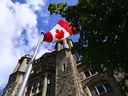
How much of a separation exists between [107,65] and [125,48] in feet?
5.64

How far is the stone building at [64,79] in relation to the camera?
34.6 m

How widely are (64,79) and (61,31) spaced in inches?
725

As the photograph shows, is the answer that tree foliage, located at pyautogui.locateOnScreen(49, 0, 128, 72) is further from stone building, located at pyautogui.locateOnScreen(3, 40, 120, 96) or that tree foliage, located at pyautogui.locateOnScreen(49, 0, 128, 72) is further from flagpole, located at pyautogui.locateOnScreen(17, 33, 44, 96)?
stone building, located at pyautogui.locateOnScreen(3, 40, 120, 96)

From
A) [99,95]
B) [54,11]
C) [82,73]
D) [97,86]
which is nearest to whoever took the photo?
[54,11]

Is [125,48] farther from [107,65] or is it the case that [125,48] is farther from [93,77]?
[93,77]

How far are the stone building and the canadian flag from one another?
495 inches

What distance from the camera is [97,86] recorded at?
36312 mm

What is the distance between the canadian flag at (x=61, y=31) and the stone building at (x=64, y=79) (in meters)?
12.6

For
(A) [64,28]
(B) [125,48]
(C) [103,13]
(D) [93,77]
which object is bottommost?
(B) [125,48]

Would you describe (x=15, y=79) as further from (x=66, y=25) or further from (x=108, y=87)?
(x=66, y=25)

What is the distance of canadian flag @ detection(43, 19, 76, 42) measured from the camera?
17.5 m

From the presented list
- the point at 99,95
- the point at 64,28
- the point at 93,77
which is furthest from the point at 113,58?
the point at 93,77

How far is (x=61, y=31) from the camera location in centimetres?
1905

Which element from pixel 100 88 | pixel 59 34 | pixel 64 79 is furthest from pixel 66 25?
pixel 100 88
